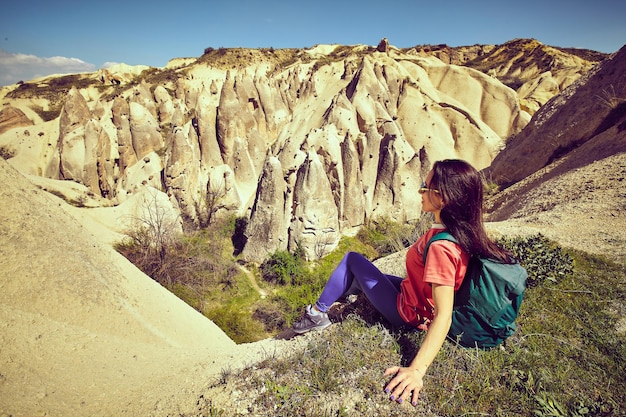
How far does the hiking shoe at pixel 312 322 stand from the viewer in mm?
2775

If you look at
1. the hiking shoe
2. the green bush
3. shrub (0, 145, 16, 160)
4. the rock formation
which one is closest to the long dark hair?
the hiking shoe

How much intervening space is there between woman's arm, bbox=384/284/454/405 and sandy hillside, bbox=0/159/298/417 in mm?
1531

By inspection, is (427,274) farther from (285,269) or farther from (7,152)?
(7,152)

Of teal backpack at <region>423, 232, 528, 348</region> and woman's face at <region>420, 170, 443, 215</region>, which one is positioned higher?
woman's face at <region>420, 170, 443, 215</region>

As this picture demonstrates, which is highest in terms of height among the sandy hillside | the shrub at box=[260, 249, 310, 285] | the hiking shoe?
the hiking shoe

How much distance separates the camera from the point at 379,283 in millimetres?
2566

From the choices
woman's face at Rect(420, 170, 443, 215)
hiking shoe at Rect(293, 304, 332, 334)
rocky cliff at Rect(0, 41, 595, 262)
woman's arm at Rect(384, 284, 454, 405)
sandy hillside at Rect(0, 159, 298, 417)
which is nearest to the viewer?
woman's arm at Rect(384, 284, 454, 405)

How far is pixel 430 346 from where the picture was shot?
174 centimetres

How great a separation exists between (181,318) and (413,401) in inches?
204

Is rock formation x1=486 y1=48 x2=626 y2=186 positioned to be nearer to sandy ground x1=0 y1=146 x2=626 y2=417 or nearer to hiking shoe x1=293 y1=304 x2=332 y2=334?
sandy ground x1=0 y1=146 x2=626 y2=417

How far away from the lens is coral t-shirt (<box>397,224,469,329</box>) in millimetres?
1776

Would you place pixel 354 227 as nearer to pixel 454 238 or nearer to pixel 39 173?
pixel 454 238

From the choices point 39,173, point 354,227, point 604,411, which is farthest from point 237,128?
point 604,411

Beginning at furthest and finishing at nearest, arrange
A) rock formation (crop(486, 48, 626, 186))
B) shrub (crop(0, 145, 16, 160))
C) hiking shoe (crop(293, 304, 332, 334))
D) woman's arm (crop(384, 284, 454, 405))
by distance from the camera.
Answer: shrub (crop(0, 145, 16, 160)) → rock formation (crop(486, 48, 626, 186)) → hiking shoe (crop(293, 304, 332, 334)) → woman's arm (crop(384, 284, 454, 405))
